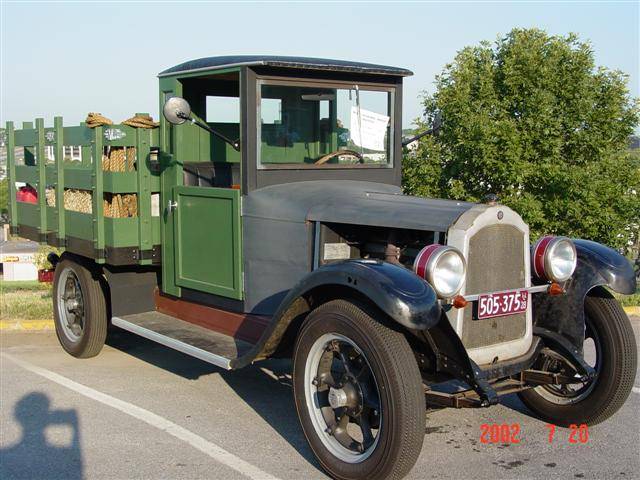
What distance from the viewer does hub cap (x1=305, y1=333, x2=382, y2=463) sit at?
12.0 ft

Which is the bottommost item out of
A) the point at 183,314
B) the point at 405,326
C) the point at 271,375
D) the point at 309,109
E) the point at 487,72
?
the point at 271,375

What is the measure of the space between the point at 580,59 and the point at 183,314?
7.15 m

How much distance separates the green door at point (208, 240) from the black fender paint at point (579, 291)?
6.29 feet

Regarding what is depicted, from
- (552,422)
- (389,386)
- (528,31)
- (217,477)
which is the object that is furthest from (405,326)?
(528,31)

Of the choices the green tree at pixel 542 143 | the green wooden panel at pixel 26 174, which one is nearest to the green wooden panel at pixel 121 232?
the green wooden panel at pixel 26 174

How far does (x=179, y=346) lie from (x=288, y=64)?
1927 mm

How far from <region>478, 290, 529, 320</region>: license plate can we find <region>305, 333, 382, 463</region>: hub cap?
67cm

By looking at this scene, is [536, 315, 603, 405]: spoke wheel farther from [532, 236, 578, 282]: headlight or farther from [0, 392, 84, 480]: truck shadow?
[0, 392, 84, 480]: truck shadow

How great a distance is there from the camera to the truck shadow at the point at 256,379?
174 inches

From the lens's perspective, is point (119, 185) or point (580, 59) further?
point (580, 59)

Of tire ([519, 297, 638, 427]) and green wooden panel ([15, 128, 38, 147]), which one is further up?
green wooden panel ([15, 128, 38, 147])

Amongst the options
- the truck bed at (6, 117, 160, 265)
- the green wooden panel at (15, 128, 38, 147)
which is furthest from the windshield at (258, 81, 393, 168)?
the green wooden panel at (15, 128, 38, 147)

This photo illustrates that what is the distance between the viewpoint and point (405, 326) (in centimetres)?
337

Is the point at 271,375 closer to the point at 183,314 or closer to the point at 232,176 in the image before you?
the point at 183,314
